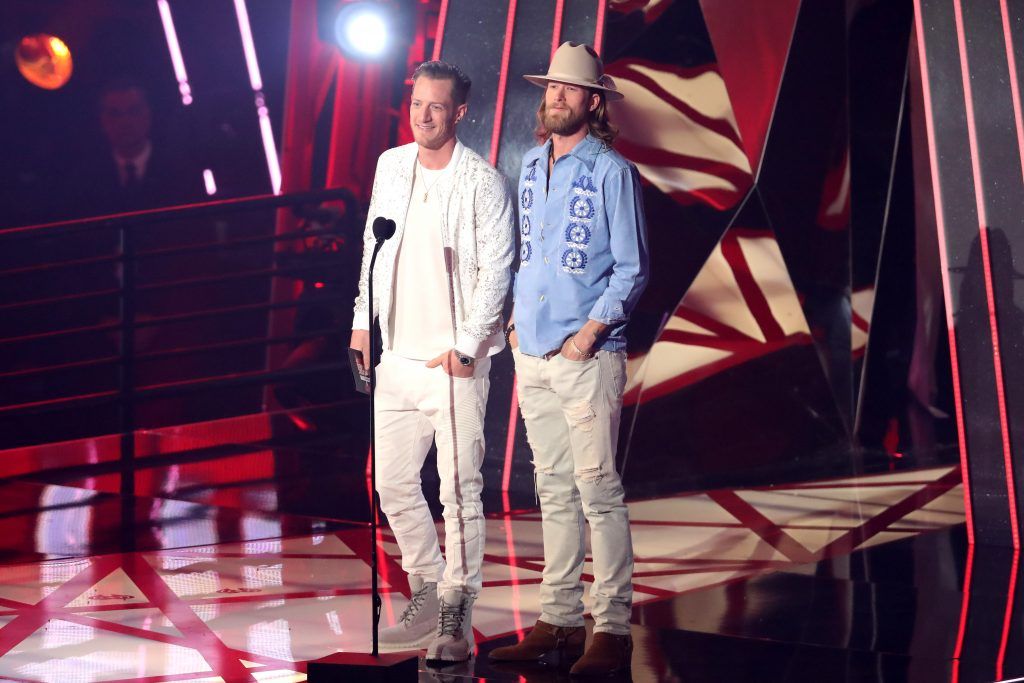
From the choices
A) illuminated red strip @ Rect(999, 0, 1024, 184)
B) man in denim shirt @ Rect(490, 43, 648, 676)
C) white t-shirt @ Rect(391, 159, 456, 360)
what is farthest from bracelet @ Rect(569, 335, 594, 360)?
illuminated red strip @ Rect(999, 0, 1024, 184)

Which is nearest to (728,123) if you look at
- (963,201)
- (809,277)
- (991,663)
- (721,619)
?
(809,277)

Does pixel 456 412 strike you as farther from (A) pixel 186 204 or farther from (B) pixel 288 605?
(A) pixel 186 204

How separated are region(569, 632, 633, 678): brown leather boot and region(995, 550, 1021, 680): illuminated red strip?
0.86 m

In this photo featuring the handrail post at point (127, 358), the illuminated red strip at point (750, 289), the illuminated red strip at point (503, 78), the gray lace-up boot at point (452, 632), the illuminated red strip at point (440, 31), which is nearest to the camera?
the gray lace-up boot at point (452, 632)

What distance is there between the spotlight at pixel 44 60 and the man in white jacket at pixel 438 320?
124 inches

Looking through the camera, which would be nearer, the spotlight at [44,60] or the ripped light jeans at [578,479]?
the ripped light jeans at [578,479]

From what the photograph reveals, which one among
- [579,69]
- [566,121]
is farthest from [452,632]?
[579,69]

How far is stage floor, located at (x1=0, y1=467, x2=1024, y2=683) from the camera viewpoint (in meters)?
3.19

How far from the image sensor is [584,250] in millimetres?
3104

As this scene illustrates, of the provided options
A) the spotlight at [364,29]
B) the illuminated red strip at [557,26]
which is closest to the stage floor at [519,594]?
the illuminated red strip at [557,26]

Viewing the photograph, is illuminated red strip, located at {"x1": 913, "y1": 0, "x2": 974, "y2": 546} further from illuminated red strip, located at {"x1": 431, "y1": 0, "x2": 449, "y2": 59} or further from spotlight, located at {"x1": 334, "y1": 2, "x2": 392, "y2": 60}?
spotlight, located at {"x1": 334, "y1": 2, "x2": 392, "y2": 60}

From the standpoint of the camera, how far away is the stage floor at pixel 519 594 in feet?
10.5

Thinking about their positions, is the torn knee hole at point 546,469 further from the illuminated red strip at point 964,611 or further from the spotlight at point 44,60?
the spotlight at point 44,60

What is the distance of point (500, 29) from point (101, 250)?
225 cm
